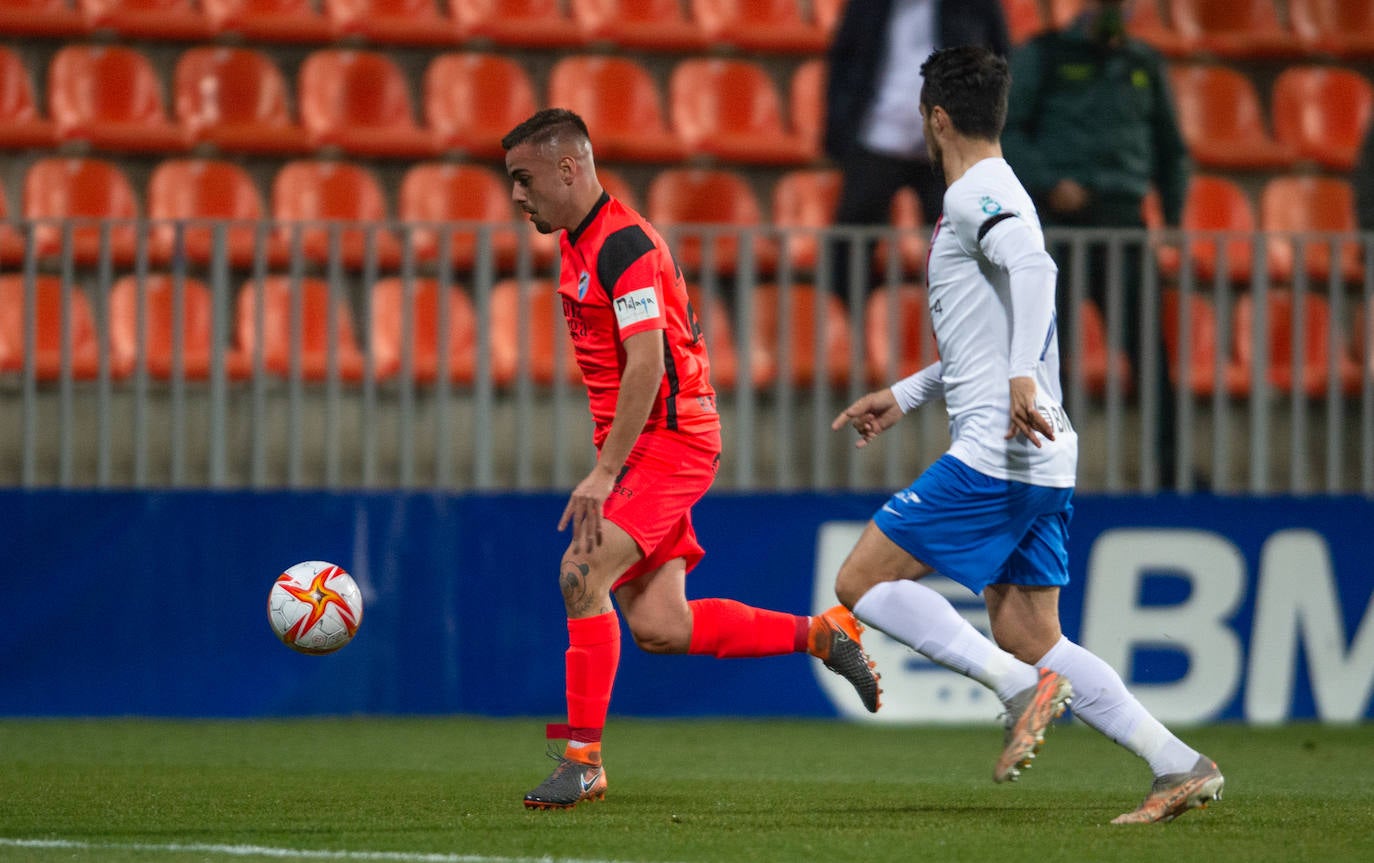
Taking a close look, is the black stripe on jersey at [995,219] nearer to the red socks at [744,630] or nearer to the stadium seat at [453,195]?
the red socks at [744,630]

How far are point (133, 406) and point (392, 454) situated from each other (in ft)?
3.54

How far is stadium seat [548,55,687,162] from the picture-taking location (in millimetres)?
10609

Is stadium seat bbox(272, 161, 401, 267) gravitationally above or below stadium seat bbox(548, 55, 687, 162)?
below

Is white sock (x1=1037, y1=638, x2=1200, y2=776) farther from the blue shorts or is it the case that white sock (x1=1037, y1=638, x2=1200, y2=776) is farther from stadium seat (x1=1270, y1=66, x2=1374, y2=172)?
stadium seat (x1=1270, y1=66, x2=1374, y2=172)

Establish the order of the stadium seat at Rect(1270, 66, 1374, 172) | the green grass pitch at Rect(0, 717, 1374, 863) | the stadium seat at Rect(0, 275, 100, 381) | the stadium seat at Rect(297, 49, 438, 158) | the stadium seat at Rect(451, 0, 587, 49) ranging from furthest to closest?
the stadium seat at Rect(1270, 66, 1374, 172)
the stadium seat at Rect(451, 0, 587, 49)
the stadium seat at Rect(297, 49, 438, 158)
the stadium seat at Rect(0, 275, 100, 381)
the green grass pitch at Rect(0, 717, 1374, 863)

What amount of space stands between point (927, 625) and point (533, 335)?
4072 mm

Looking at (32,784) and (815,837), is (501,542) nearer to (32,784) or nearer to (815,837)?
(32,784)

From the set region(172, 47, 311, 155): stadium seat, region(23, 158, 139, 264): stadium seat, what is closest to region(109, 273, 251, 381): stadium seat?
region(23, 158, 139, 264): stadium seat

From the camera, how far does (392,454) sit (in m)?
7.95

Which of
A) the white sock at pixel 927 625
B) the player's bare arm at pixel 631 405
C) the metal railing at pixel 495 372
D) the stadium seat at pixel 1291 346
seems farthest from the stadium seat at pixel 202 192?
the white sock at pixel 927 625

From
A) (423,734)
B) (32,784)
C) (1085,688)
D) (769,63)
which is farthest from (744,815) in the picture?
→ (769,63)

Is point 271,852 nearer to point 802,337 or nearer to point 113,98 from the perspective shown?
point 802,337

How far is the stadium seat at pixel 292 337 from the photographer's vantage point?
25.6 ft

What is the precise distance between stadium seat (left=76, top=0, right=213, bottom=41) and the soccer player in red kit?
5.98 m
